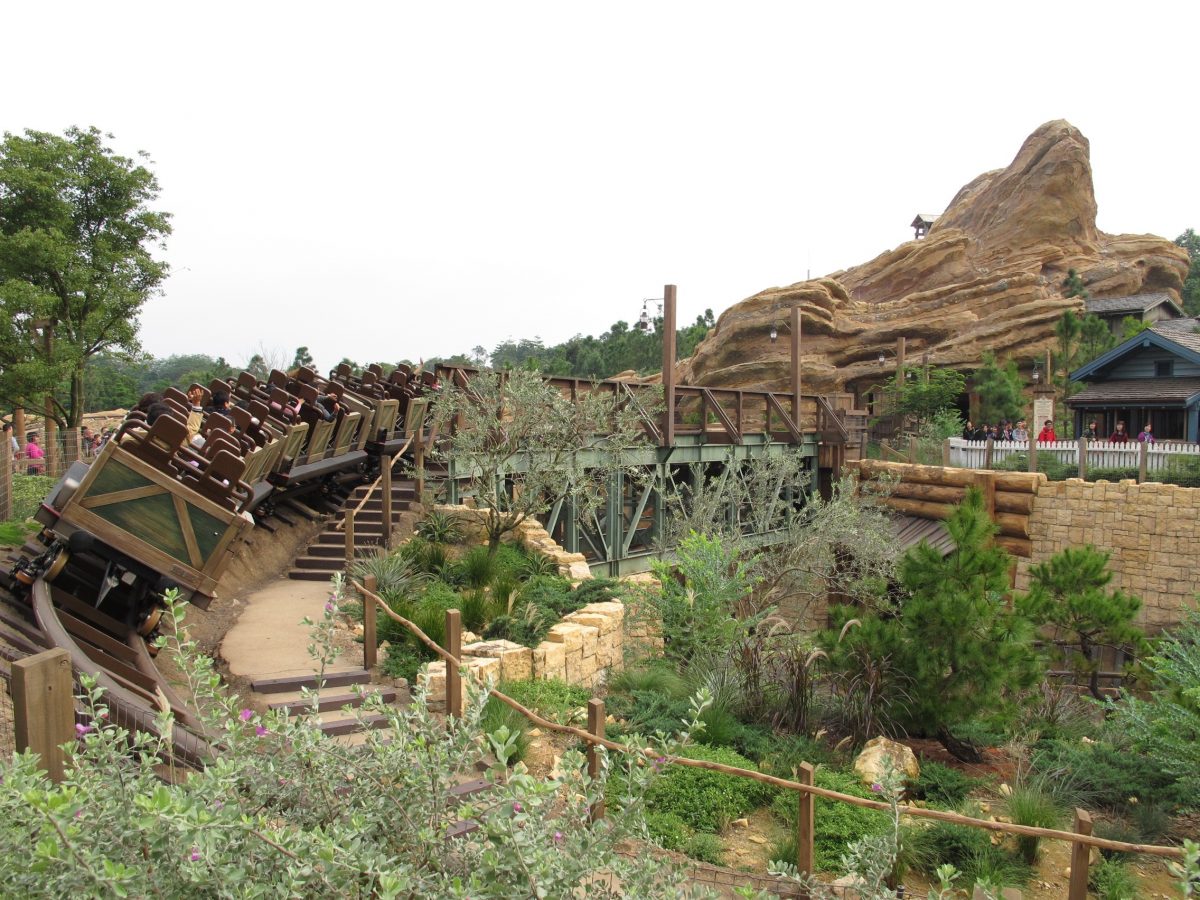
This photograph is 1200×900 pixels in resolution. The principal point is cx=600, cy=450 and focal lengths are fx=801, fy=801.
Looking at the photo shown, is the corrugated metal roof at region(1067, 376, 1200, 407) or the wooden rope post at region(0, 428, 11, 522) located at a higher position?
the corrugated metal roof at region(1067, 376, 1200, 407)

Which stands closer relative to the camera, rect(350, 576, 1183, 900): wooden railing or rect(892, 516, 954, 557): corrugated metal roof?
rect(350, 576, 1183, 900): wooden railing

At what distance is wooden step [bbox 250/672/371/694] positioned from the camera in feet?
22.7

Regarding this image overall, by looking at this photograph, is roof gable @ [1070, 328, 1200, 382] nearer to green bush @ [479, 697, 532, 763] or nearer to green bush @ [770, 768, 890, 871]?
green bush @ [770, 768, 890, 871]

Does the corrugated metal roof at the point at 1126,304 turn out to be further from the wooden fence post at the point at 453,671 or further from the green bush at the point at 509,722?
the wooden fence post at the point at 453,671

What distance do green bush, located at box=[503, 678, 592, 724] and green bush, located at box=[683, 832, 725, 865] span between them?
6.08ft

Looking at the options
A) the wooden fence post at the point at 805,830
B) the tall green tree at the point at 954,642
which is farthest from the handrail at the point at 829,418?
the wooden fence post at the point at 805,830

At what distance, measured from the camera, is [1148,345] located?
25234 millimetres

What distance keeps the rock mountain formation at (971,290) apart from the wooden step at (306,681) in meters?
34.9

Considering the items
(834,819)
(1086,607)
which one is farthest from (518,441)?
(1086,607)

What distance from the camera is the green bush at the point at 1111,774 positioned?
20.5 ft

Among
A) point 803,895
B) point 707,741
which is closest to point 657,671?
point 707,741

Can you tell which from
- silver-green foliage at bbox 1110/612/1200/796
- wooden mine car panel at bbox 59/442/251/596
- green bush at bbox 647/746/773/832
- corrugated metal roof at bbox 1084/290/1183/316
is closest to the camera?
green bush at bbox 647/746/773/832

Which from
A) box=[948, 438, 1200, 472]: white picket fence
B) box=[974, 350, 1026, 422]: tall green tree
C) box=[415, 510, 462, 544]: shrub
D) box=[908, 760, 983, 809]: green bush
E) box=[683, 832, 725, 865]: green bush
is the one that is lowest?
box=[908, 760, 983, 809]: green bush

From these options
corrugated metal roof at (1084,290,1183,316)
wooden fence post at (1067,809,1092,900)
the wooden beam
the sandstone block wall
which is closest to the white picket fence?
the sandstone block wall
